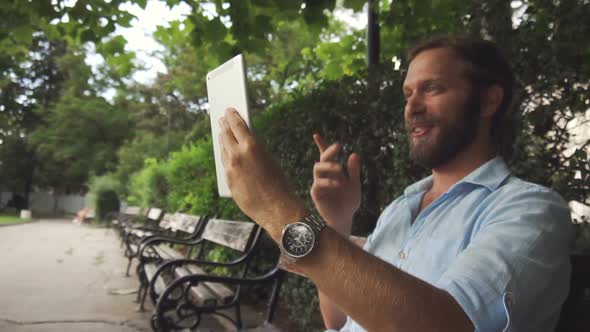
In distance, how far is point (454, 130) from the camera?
1.84m

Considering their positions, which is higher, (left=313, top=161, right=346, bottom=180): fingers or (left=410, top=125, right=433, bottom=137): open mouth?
(left=410, top=125, right=433, bottom=137): open mouth

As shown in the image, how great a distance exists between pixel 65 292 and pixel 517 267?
7.06 m

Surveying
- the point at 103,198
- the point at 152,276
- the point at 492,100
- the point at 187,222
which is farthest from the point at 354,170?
the point at 103,198

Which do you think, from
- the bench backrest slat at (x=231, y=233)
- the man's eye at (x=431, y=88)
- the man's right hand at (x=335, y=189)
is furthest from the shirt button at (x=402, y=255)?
the bench backrest slat at (x=231, y=233)

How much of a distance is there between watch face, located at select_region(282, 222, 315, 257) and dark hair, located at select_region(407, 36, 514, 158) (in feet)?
3.56

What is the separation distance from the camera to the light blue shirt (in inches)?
46.5

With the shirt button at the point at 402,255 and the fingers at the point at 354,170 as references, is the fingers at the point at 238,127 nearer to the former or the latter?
the fingers at the point at 354,170

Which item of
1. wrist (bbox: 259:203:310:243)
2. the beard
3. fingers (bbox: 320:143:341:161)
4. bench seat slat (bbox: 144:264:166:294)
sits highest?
the beard

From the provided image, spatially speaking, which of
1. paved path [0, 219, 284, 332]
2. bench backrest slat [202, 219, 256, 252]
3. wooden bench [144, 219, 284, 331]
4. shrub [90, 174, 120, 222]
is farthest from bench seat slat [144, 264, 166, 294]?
shrub [90, 174, 120, 222]

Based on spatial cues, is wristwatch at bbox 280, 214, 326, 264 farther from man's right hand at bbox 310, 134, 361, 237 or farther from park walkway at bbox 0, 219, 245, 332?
park walkway at bbox 0, 219, 245, 332

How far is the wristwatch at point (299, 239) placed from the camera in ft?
3.62

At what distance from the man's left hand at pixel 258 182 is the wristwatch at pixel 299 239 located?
22 millimetres

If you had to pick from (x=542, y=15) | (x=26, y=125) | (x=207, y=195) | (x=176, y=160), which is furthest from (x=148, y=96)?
(x=542, y=15)

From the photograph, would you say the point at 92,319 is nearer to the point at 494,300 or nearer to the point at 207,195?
the point at 207,195
